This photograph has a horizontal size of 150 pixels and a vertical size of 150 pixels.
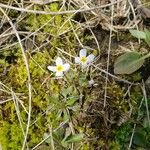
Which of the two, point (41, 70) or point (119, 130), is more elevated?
point (41, 70)

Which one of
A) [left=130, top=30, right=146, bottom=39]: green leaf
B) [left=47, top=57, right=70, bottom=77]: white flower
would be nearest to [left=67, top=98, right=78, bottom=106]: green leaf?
[left=47, top=57, right=70, bottom=77]: white flower

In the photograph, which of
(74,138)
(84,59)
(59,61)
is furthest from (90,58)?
(74,138)

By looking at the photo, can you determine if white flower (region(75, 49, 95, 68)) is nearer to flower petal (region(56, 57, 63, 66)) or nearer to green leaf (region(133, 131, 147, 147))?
flower petal (region(56, 57, 63, 66))

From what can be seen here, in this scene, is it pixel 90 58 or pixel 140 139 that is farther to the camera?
pixel 90 58

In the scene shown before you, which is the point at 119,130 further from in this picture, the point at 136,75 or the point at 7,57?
the point at 7,57

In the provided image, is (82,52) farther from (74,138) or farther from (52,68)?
(74,138)

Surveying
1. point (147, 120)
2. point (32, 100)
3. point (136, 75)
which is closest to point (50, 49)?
point (32, 100)
